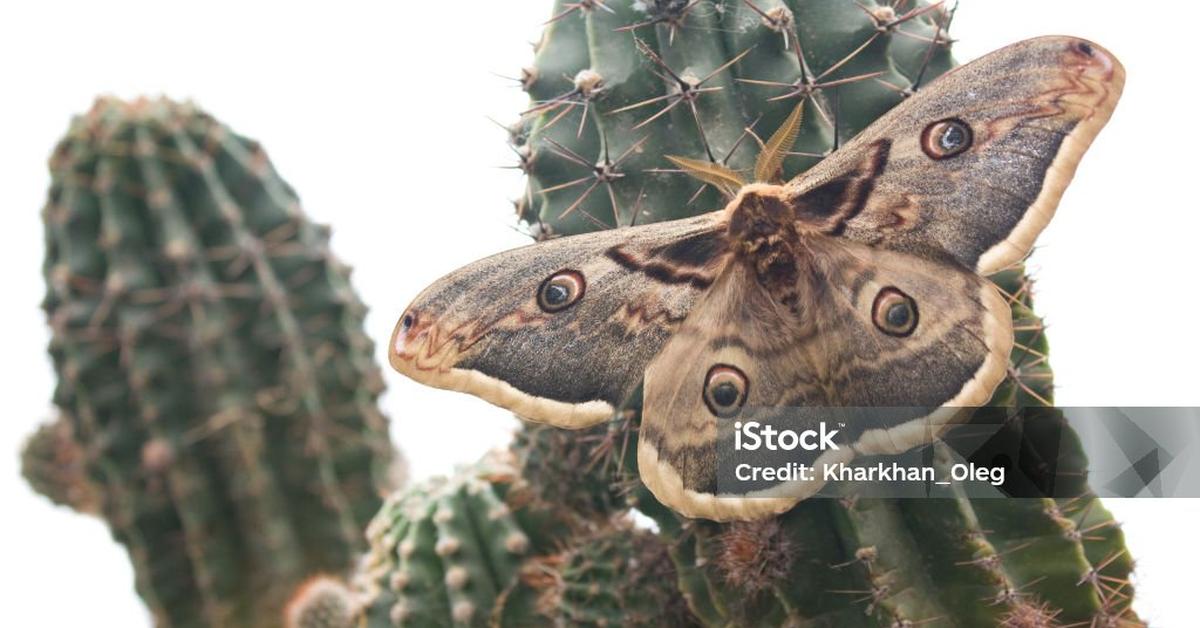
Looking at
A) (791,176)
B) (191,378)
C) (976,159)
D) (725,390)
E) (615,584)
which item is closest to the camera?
(976,159)

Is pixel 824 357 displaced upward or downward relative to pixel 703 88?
downward

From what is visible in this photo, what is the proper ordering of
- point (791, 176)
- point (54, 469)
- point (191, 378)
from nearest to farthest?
1. point (791, 176)
2. point (191, 378)
3. point (54, 469)

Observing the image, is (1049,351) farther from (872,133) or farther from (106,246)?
(106,246)

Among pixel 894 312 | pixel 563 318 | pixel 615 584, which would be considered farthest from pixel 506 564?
pixel 894 312

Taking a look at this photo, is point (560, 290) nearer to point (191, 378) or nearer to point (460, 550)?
point (460, 550)

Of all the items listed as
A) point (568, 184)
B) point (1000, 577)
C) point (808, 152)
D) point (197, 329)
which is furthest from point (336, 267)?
point (1000, 577)

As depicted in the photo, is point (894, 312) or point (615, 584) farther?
point (615, 584)

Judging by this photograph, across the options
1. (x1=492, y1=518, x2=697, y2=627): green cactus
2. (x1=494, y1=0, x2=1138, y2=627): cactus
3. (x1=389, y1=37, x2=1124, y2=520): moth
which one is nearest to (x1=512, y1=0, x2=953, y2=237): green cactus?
(x1=494, y1=0, x2=1138, y2=627): cactus

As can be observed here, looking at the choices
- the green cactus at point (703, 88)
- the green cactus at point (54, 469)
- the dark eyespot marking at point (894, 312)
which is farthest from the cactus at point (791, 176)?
the green cactus at point (54, 469)
